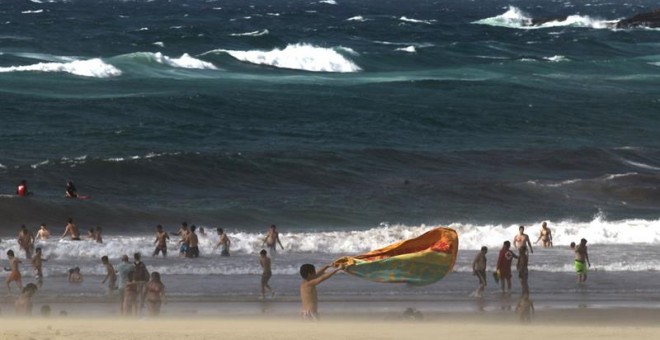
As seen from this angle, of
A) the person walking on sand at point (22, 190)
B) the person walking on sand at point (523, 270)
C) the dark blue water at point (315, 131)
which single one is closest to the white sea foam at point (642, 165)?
the dark blue water at point (315, 131)

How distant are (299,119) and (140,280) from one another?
73.8ft

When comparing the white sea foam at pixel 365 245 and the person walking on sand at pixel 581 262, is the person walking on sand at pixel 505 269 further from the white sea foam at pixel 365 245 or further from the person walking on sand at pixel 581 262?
the white sea foam at pixel 365 245

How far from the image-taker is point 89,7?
101m

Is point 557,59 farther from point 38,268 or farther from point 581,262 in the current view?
point 38,268

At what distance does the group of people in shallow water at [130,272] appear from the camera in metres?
18.8

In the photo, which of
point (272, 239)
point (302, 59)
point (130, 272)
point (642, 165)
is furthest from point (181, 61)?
point (130, 272)

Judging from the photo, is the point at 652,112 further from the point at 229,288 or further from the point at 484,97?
the point at 229,288

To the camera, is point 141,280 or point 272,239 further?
point 272,239

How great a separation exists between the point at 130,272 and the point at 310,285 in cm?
434

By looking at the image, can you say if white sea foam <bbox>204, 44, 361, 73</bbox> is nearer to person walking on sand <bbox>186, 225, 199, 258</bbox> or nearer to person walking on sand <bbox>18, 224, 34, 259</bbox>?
person walking on sand <bbox>186, 225, 199, 258</bbox>

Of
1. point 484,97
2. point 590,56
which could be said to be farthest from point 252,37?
point 484,97

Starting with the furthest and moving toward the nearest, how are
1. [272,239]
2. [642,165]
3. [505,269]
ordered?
[642,165] < [272,239] < [505,269]

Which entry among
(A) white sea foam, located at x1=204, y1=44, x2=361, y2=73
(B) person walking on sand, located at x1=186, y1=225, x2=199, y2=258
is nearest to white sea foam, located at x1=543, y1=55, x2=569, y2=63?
(A) white sea foam, located at x1=204, y1=44, x2=361, y2=73

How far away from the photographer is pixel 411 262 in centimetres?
1505
